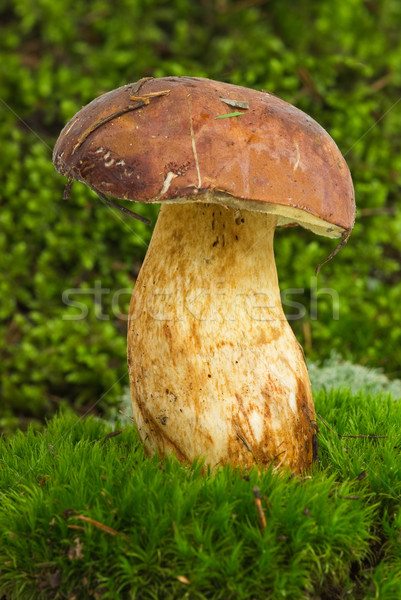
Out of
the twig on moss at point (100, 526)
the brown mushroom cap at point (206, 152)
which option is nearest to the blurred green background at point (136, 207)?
the twig on moss at point (100, 526)

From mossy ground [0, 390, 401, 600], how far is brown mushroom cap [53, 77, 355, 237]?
823mm

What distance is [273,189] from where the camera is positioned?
1.49 metres

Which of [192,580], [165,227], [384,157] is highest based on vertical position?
[384,157]

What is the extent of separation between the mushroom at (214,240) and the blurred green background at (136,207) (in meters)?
1.47

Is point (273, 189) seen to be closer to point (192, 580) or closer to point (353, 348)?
point (192, 580)

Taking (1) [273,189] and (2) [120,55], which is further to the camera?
(2) [120,55]

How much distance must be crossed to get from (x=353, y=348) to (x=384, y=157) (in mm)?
1462

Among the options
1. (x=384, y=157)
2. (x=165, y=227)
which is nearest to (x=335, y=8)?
(x=384, y=157)

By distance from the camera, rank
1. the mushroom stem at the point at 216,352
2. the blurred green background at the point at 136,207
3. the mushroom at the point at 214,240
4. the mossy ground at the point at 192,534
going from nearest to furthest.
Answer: the mossy ground at the point at 192,534 < the mushroom at the point at 214,240 < the mushroom stem at the point at 216,352 < the blurred green background at the point at 136,207

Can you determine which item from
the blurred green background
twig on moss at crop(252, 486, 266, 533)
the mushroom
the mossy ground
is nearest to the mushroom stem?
the mushroom

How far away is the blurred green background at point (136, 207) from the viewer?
340 cm

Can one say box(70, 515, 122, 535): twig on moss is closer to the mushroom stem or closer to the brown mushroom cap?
the mushroom stem

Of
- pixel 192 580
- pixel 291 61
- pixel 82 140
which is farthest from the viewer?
pixel 291 61

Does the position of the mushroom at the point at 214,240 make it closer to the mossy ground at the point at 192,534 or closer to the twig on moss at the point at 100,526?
the mossy ground at the point at 192,534
